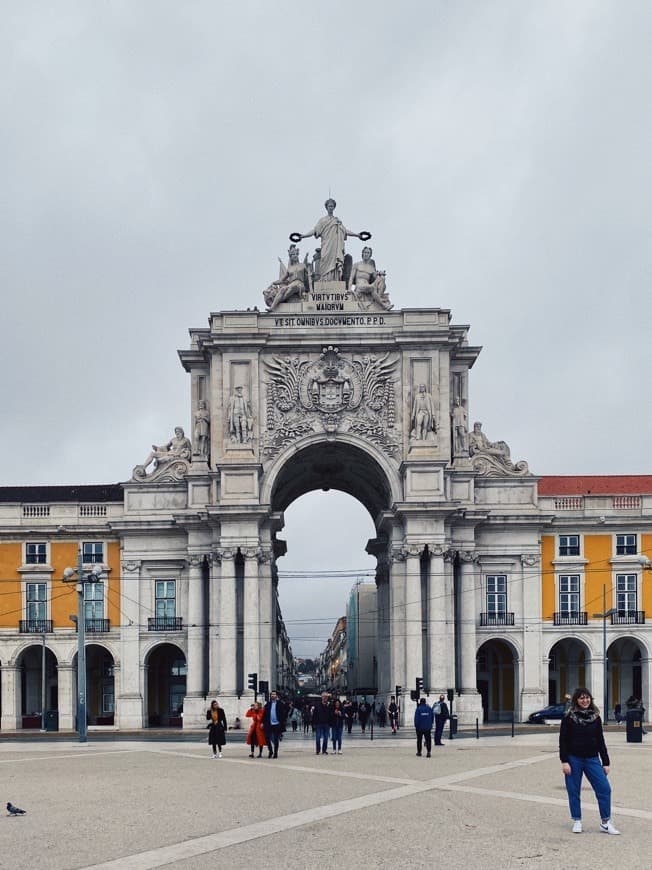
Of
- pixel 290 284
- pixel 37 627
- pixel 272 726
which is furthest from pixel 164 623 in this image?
pixel 272 726

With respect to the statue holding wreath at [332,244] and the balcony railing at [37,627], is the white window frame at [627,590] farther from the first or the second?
the balcony railing at [37,627]

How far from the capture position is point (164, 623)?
2719 inches

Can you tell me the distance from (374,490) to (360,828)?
54769 mm

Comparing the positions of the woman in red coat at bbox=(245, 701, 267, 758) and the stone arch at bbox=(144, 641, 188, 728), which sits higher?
the woman in red coat at bbox=(245, 701, 267, 758)

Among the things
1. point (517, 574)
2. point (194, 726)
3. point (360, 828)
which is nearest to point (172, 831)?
point (360, 828)

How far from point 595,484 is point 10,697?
117ft

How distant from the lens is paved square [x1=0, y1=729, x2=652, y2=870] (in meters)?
16.6

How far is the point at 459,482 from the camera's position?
2697 inches

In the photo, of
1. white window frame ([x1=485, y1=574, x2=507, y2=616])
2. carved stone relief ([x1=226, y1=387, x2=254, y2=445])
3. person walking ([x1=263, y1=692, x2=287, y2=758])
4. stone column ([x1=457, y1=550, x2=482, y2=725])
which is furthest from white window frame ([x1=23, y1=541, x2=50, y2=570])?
person walking ([x1=263, y1=692, x2=287, y2=758])

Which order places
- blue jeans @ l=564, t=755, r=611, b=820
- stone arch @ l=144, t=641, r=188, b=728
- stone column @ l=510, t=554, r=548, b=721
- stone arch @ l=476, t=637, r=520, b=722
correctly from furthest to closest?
stone arch @ l=144, t=641, r=188, b=728 < stone arch @ l=476, t=637, r=520, b=722 < stone column @ l=510, t=554, r=548, b=721 < blue jeans @ l=564, t=755, r=611, b=820

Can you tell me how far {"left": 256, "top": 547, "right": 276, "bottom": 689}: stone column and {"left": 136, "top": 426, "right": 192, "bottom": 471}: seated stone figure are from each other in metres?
7.57

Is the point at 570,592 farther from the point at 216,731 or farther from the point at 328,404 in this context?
the point at 216,731

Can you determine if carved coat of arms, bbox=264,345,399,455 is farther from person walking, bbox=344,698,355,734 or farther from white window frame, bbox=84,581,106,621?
person walking, bbox=344,698,355,734

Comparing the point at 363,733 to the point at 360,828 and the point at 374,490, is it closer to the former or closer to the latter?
the point at 374,490
